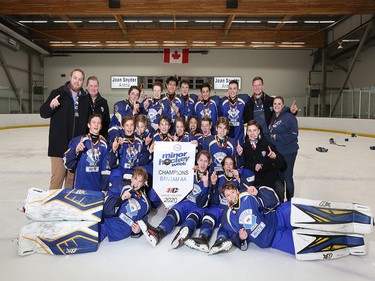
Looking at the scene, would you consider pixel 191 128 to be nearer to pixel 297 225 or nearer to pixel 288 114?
pixel 288 114

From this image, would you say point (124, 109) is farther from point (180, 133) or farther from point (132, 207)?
point (132, 207)

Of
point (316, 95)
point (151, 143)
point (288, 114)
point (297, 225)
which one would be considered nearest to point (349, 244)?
point (297, 225)

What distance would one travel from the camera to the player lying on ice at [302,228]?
219 cm

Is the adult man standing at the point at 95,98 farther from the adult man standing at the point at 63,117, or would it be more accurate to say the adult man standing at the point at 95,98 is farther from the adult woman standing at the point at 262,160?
the adult woman standing at the point at 262,160

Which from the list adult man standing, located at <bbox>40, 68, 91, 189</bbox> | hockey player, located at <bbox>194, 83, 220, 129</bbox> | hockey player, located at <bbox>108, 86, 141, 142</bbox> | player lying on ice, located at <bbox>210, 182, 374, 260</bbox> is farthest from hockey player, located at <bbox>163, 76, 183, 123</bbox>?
player lying on ice, located at <bbox>210, 182, 374, 260</bbox>

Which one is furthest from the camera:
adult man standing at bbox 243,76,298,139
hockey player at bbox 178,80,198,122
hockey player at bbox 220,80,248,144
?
hockey player at bbox 178,80,198,122

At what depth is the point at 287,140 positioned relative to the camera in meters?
3.30

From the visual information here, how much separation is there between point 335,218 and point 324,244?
0.20 meters

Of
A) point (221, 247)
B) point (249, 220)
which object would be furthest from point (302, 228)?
point (221, 247)

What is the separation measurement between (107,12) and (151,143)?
888 centimetres

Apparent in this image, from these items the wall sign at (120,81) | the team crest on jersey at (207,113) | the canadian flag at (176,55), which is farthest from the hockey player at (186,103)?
the wall sign at (120,81)

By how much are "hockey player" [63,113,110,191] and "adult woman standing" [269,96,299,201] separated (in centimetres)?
177

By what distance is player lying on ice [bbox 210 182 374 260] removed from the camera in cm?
219

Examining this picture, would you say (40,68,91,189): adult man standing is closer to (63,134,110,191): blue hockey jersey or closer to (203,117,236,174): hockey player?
(63,134,110,191): blue hockey jersey
